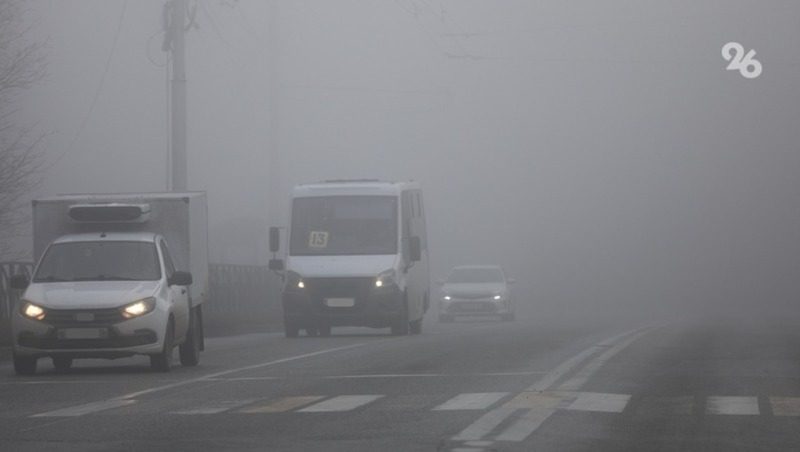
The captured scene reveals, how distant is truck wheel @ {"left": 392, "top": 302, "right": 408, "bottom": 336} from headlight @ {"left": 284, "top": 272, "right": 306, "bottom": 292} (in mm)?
1791

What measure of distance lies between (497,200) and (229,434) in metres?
96.7

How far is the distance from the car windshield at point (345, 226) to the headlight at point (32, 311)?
12332 mm

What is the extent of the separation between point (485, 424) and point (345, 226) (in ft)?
63.1

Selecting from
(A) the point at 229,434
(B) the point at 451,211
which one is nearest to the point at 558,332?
(A) the point at 229,434

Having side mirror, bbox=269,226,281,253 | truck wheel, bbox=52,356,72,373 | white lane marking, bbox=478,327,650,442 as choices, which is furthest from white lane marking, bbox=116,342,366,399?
side mirror, bbox=269,226,281,253

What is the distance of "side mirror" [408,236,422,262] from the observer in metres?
32.4

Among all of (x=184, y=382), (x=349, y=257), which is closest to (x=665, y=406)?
(x=184, y=382)

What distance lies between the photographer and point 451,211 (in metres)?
103

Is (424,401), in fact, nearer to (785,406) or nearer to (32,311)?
(785,406)

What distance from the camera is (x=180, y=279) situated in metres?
20.8

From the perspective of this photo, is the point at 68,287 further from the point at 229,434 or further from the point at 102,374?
the point at 229,434

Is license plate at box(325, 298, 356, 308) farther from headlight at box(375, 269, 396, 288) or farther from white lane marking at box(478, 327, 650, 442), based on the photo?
white lane marking at box(478, 327, 650, 442)

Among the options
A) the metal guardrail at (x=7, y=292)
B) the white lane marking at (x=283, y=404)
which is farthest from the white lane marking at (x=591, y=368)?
the metal guardrail at (x=7, y=292)

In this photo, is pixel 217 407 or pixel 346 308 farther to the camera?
pixel 346 308
